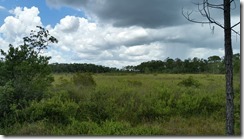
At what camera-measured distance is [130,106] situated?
7.05 metres

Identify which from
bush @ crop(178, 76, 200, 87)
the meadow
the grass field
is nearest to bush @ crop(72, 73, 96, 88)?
the meadow

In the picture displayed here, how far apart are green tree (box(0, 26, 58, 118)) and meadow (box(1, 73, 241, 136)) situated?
12.4 inches

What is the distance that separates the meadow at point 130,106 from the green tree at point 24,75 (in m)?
0.31

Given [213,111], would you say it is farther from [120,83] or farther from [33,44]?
[33,44]

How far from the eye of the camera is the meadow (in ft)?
18.7

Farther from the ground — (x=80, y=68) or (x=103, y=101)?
(x=80, y=68)

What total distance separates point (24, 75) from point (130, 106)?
271 centimetres

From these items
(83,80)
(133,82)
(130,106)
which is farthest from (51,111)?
(133,82)

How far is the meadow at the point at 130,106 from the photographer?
18.7ft

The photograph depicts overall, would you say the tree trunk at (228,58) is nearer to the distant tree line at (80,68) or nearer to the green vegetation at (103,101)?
the green vegetation at (103,101)

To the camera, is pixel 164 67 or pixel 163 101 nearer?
pixel 163 101

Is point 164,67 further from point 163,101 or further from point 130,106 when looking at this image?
point 130,106

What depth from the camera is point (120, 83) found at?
810 cm

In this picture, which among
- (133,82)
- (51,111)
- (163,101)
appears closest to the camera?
(51,111)
